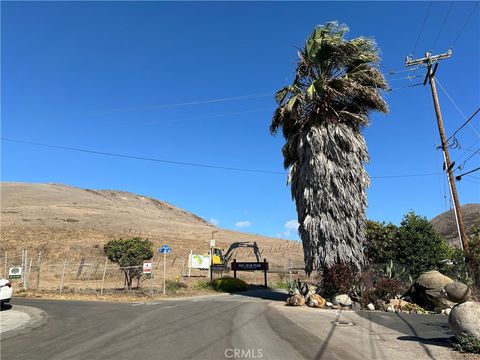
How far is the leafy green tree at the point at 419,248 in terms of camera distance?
85.9 feet

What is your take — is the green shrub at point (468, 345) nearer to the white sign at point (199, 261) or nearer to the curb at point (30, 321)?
the curb at point (30, 321)

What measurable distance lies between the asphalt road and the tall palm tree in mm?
5150

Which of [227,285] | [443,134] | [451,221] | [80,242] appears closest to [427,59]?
[443,134]

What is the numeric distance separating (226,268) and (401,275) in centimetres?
2543

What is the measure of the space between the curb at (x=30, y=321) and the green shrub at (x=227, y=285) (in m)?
16.0

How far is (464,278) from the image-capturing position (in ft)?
67.3

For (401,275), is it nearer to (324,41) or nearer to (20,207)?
(324,41)

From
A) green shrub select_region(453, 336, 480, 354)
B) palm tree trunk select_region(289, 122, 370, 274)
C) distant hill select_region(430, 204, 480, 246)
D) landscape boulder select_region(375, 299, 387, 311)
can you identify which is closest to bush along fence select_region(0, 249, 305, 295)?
palm tree trunk select_region(289, 122, 370, 274)

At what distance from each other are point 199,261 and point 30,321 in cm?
2582

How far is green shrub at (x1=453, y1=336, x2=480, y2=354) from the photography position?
29.4 ft

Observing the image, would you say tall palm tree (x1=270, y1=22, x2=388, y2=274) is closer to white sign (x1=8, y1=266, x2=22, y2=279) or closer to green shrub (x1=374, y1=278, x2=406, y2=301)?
green shrub (x1=374, y1=278, x2=406, y2=301)

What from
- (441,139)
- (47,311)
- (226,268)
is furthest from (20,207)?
(441,139)

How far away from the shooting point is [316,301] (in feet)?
63.9

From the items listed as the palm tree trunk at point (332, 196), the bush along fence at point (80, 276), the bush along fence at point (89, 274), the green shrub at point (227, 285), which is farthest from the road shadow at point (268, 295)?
the bush along fence at point (80, 276)
